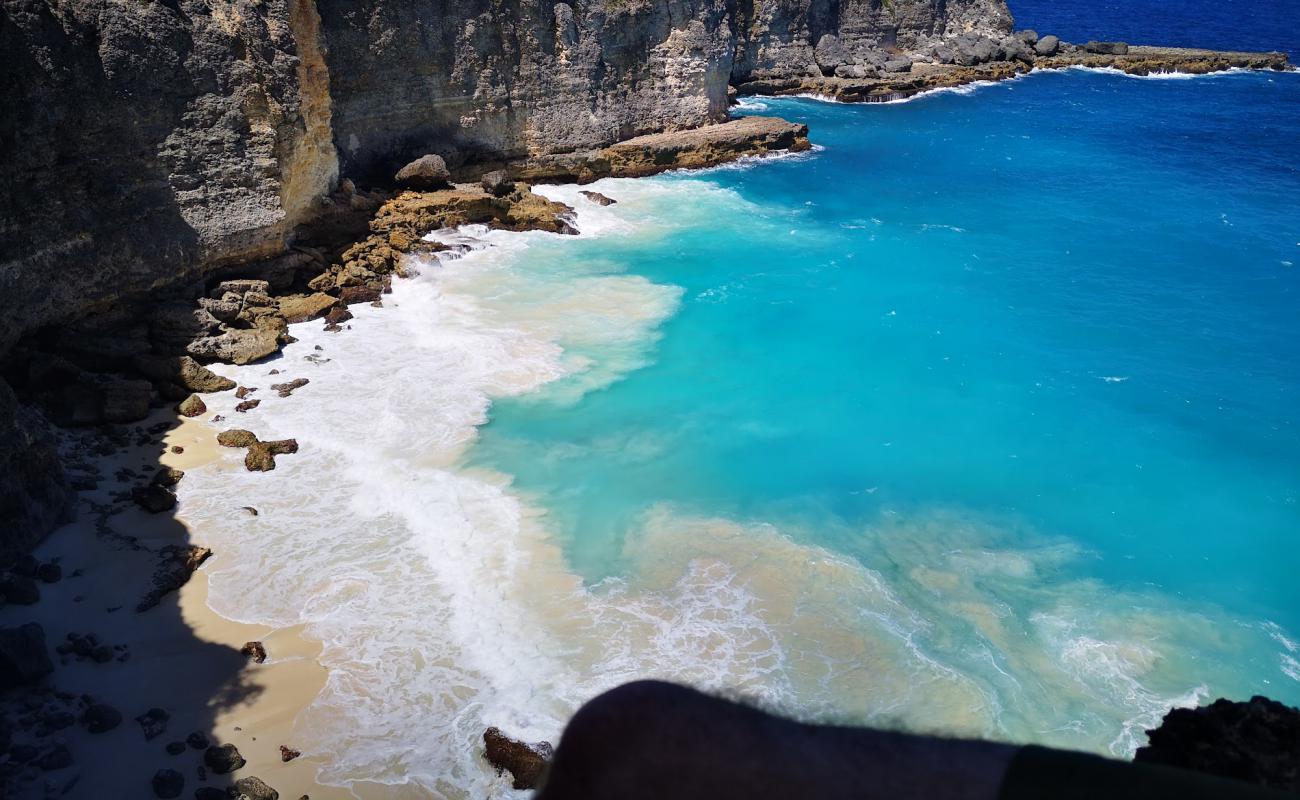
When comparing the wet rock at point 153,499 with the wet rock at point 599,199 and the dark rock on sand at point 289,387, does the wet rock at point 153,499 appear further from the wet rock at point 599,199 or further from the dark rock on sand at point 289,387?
the wet rock at point 599,199

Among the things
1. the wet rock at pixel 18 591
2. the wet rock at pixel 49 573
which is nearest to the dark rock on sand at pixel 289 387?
the wet rock at pixel 49 573

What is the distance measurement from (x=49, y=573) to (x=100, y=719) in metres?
3.51

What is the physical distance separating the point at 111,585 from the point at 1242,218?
128ft

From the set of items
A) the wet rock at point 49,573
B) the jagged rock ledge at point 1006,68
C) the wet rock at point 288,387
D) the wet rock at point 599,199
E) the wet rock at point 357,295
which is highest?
the jagged rock ledge at point 1006,68

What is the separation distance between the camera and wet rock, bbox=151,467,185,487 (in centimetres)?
1595

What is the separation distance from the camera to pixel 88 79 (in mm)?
18250

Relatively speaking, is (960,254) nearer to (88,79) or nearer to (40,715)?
(88,79)

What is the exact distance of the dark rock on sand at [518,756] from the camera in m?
10.8

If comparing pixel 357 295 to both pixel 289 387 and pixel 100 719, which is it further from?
pixel 100 719

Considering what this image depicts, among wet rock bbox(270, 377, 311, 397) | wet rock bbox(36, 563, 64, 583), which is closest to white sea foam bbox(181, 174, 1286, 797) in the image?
wet rock bbox(270, 377, 311, 397)

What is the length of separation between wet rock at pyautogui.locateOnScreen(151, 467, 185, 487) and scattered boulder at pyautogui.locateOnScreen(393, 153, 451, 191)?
15.5 meters

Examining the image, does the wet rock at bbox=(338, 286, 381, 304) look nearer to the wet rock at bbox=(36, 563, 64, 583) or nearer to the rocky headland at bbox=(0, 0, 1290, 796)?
the rocky headland at bbox=(0, 0, 1290, 796)

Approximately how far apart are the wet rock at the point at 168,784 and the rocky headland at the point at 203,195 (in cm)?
2

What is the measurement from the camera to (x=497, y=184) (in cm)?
3084
